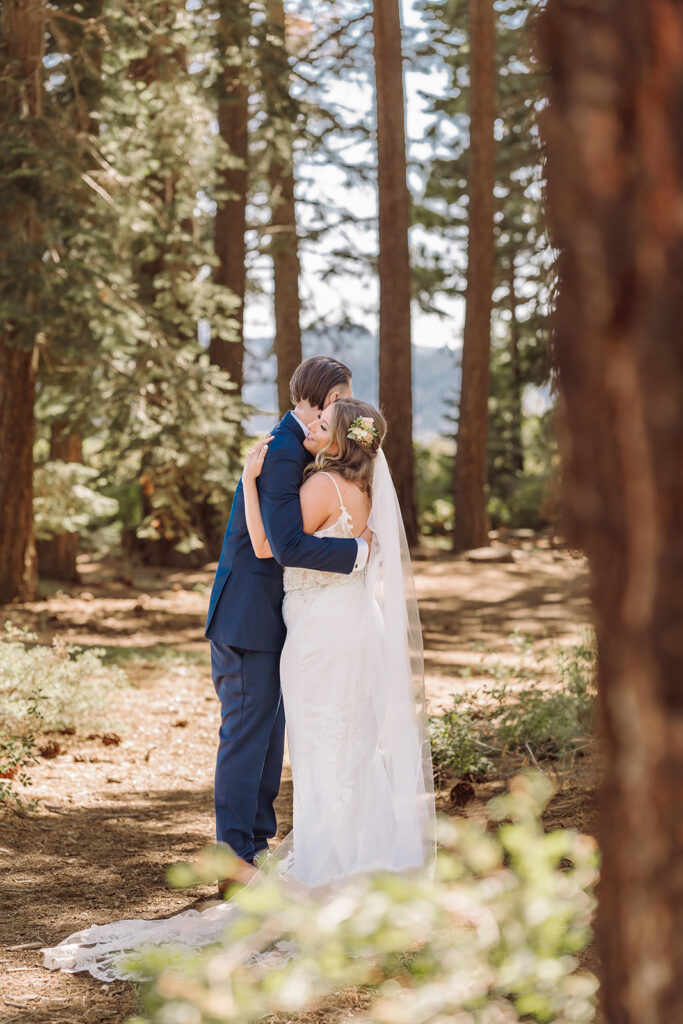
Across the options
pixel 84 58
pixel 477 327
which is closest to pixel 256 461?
pixel 84 58

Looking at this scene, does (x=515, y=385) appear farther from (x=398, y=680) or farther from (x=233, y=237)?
(x=398, y=680)

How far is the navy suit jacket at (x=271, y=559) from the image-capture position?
13.6ft

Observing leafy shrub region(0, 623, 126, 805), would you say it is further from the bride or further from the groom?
the bride

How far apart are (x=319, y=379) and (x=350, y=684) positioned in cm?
132

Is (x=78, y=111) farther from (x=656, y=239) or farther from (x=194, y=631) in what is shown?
(x=656, y=239)

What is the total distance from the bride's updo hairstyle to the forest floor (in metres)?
0.98

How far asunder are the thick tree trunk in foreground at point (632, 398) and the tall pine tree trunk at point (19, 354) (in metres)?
9.05

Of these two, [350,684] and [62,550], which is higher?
[62,550]

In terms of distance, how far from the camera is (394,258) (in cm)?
1530

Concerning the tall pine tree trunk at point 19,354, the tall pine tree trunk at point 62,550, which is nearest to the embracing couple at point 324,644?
the tall pine tree trunk at point 19,354

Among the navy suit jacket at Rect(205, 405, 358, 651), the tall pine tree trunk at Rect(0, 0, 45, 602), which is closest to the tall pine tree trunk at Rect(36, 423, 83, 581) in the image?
the tall pine tree trunk at Rect(0, 0, 45, 602)

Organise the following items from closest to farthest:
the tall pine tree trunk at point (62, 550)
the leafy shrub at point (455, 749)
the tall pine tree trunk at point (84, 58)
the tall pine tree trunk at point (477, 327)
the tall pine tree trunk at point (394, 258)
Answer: the leafy shrub at point (455, 749), the tall pine tree trunk at point (84, 58), the tall pine tree trunk at point (62, 550), the tall pine tree trunk at point (394, 258), the tall pine tree trunk at point (477, 327)

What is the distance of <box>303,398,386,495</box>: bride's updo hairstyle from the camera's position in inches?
166

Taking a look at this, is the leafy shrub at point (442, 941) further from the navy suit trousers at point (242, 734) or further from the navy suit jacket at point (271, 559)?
the navy suit trousers at point (242, 734)
